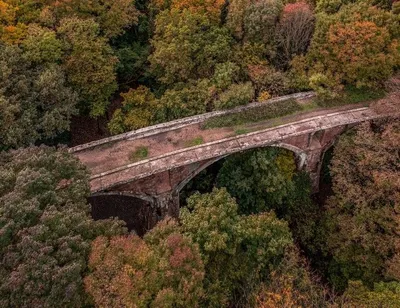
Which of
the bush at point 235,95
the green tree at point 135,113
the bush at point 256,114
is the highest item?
the bush at point 235,95

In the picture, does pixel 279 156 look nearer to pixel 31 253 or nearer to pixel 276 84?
pixel 276 84

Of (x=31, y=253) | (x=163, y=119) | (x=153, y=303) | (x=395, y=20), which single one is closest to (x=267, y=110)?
(x=163, y=119)

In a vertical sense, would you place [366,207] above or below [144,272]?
below

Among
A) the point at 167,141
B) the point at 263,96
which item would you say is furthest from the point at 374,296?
the point at 167,141

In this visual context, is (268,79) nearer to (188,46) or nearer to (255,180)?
(188,46)

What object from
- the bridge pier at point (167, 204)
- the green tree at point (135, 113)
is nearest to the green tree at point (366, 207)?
the bridge pier at point (167, 204)

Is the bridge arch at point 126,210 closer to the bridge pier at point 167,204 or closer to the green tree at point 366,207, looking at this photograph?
the bridge pier at point 167,204
